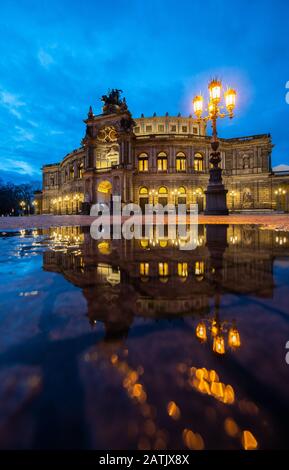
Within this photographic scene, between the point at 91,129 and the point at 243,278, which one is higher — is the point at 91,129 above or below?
above

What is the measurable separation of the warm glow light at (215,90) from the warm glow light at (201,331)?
581 inches

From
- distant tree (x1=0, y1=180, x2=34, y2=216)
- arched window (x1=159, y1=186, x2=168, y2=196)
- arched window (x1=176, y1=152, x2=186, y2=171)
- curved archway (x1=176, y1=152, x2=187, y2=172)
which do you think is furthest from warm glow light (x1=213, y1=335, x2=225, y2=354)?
distant tree (x1=0, y1=180, x2=34, y2=216)

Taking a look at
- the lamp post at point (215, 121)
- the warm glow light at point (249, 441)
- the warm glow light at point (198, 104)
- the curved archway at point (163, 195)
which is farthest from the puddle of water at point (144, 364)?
the curved archway at point (163, 195)

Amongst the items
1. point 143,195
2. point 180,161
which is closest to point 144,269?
point 143,195

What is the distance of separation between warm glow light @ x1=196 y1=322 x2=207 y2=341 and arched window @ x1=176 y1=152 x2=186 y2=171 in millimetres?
39600

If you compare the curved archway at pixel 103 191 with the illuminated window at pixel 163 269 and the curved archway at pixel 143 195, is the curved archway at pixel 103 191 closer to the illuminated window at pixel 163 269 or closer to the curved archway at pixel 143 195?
the curved archway at pixel 143 195

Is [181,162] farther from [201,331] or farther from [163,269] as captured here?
[201,331]

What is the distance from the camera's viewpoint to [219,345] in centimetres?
115

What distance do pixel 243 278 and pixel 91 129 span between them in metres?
40.0

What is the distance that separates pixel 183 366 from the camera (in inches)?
39.0

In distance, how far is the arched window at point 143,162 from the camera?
39.0m

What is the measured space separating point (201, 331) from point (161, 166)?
3966cm
